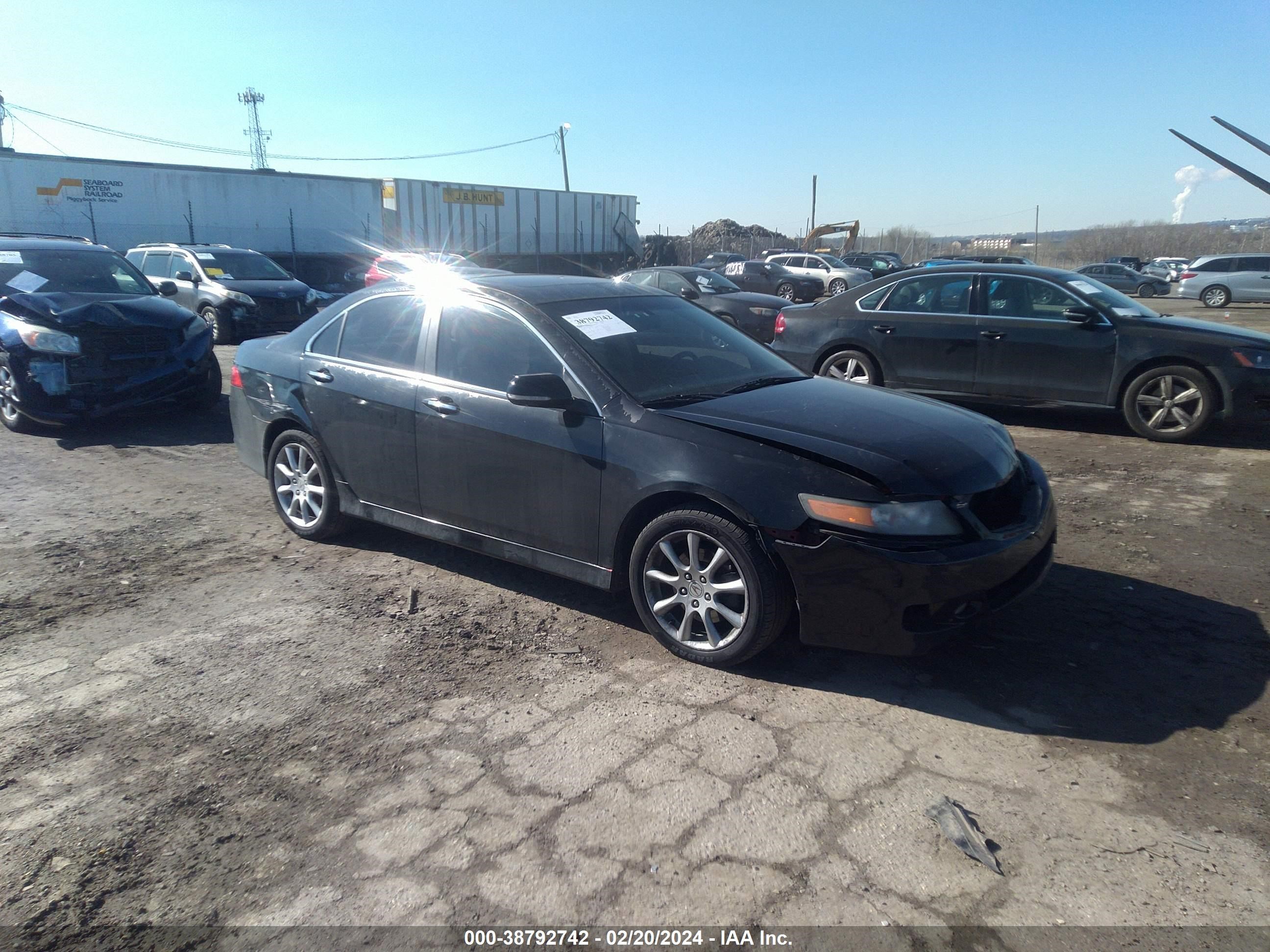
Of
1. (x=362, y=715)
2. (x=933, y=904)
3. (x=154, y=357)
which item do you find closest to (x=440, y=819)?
(x=362, y=715)

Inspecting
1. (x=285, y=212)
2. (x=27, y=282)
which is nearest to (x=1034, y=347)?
(x=27, y=282)

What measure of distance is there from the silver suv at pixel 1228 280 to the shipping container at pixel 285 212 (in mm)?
23947

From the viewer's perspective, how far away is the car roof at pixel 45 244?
888cm

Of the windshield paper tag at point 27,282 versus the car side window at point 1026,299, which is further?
the windshield paper tag at point 27,282

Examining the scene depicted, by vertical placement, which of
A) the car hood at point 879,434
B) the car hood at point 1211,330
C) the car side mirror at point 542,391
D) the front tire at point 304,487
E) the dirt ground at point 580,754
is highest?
A: the car hood at point 1211,330

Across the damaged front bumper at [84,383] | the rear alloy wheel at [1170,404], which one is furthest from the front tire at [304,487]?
the rear alloy wheel at [1170,404]

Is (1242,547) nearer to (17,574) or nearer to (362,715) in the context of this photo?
(362,715)

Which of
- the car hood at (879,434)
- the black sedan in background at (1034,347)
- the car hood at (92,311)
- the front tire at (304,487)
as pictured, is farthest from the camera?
the car hood at (92,311)

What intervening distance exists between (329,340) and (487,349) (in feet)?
4.37

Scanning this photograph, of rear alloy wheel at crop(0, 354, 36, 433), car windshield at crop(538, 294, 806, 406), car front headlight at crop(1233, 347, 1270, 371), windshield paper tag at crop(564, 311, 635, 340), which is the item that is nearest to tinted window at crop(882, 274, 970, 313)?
car front headlight at crop(1233, 347, 1270, 371)

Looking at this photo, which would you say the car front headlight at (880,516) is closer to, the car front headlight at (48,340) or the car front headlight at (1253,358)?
the car front headlight at (1253,358)

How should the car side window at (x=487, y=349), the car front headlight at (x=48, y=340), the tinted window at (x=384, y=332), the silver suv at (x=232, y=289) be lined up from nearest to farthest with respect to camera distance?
the car side window at (x=487, y=349) < the tinted window at (x=384, y=332) < the car front headlight at (x=48, y=340) < the silver suv at (x=232, y=289)

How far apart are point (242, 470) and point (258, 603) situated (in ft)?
9.79

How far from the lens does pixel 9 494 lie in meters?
6.19
